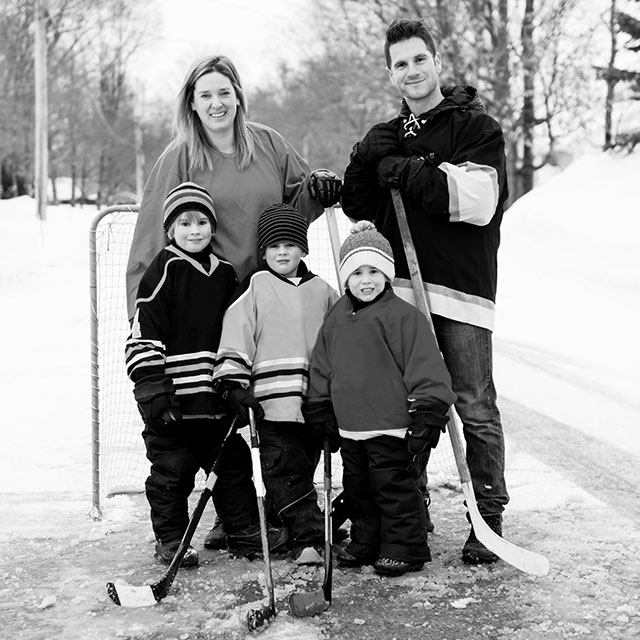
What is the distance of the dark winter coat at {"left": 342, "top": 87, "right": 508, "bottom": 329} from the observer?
325 centimetres

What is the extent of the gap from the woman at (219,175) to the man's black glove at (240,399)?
1.90 ft

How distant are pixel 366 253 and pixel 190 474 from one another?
1.22 metres

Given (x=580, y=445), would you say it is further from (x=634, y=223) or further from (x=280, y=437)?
(x=634, y=223)

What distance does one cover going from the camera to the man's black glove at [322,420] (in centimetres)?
340

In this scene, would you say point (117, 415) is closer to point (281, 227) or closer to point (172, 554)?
point (172, 554)

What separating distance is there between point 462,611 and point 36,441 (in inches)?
128

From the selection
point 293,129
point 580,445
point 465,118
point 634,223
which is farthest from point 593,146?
point 465,118

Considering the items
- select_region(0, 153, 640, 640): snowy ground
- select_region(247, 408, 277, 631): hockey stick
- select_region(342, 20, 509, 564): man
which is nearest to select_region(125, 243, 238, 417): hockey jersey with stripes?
select_region(247, 408, 277, 631): hockey stick

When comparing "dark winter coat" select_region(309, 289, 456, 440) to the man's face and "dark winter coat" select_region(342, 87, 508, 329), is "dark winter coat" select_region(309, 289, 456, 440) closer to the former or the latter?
"dark winter coat" select_region(342, 87, 508, 329)

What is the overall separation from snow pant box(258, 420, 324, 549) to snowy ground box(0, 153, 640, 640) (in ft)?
0.66

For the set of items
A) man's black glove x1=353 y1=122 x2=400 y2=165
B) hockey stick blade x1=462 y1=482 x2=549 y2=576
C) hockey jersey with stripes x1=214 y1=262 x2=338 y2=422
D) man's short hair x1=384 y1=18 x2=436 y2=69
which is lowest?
hockey stick blade x1=462 y1=482 x2=549 y2=576

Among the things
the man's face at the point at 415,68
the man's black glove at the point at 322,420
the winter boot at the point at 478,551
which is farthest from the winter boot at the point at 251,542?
the man's face at the point at 415,68

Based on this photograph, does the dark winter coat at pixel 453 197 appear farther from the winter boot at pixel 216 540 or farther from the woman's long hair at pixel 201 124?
the winter boot at pixel 216 540

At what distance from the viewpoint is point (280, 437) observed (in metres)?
3.55
